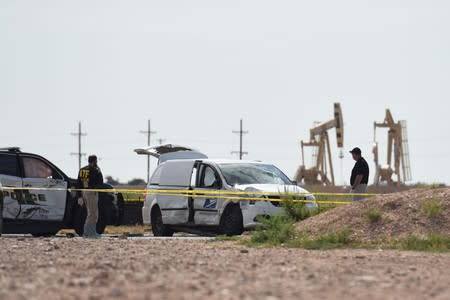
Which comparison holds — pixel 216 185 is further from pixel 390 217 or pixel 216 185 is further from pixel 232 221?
pixel 390 217

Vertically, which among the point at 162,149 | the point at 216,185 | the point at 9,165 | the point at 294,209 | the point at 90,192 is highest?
the point at 162,149

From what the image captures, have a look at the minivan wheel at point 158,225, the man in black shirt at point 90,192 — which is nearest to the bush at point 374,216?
the man in black shirt at point 90,192

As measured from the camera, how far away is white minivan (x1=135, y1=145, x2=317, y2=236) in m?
26.4

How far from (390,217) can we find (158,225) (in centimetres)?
757

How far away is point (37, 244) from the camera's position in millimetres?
22219

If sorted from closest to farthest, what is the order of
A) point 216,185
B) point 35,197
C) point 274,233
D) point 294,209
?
point 274,233 < point 294,209 < point 35,197 < point 216,185

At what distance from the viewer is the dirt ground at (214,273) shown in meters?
12.3

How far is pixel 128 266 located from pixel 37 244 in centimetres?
652

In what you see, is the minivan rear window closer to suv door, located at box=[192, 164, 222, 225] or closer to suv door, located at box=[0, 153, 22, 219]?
suv door, located at box=[192, 164, 222, 225]

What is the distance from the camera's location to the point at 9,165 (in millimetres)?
27094

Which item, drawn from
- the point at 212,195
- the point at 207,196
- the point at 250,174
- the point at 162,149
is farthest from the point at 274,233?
the point at 162,149

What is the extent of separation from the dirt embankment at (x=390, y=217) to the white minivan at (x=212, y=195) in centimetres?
209

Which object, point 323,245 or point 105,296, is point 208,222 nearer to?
point 323,245

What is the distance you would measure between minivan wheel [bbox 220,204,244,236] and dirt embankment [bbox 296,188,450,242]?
214 centimetres
